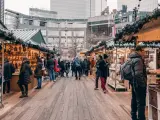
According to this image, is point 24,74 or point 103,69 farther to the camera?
point 103,69

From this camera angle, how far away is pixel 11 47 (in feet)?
53.1

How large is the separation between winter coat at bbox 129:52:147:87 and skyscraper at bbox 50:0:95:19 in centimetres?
13406

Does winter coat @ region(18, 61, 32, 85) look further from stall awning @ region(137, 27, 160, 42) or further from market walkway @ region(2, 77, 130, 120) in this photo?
stall awning @ region(137, 27, 160, 42)

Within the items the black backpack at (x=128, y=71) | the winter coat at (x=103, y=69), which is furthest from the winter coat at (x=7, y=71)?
the black backpack at (x=128, y=71)

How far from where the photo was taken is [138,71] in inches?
241

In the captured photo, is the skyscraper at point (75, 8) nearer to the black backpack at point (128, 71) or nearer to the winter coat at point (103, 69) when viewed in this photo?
the winter coat at point (103, 69)

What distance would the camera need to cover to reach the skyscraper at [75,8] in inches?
5488

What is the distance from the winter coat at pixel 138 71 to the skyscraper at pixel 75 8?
134056mm

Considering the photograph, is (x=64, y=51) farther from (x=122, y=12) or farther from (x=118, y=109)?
(x=118, y=109)

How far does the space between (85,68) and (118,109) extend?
752 inches

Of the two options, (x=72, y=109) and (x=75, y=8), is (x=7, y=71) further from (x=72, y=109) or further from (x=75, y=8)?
(x=75, y=8)

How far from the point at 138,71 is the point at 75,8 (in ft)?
448

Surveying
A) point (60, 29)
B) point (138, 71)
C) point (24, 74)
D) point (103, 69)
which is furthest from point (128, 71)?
point (60, 29)

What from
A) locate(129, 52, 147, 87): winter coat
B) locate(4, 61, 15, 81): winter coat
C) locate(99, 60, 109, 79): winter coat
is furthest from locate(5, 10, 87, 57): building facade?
locate(129, 52, 147, 87): winter coat
